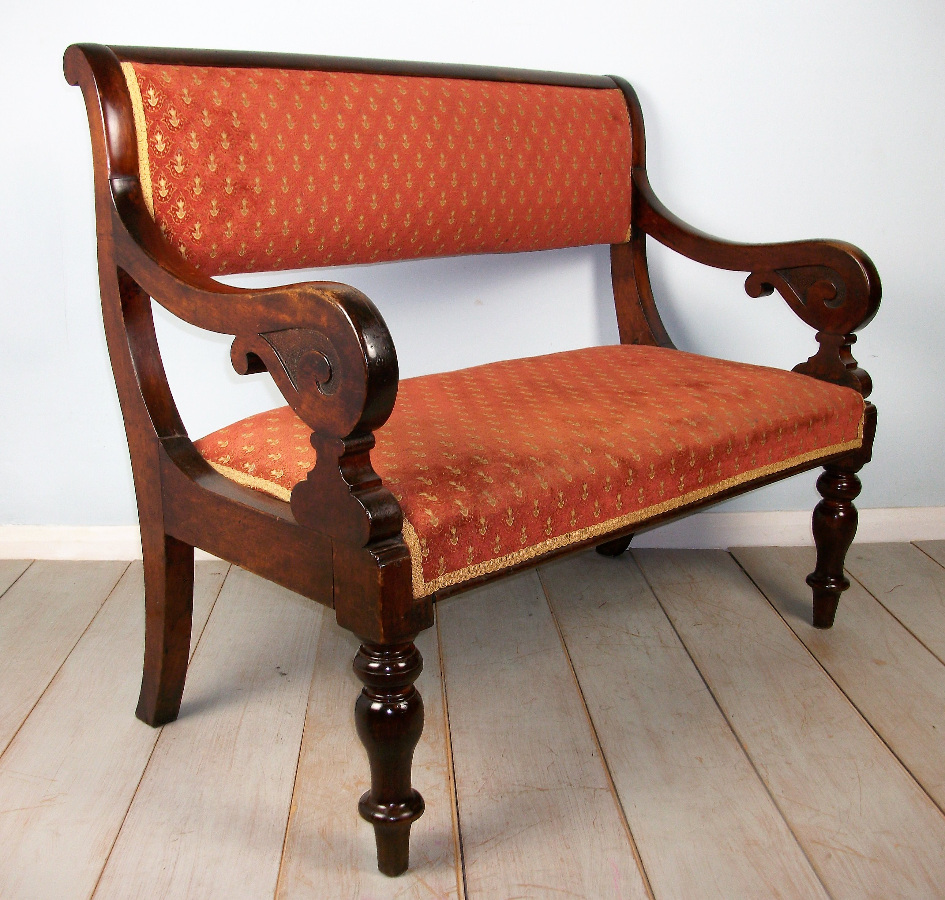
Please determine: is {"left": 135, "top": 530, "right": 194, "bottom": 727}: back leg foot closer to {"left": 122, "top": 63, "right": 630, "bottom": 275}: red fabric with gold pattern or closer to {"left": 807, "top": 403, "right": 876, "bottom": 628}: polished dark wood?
{"left": 122, "top": 63, "right": 630, "bottom": 275}: red fabric with gold pattern

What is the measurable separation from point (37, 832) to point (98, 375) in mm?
1046

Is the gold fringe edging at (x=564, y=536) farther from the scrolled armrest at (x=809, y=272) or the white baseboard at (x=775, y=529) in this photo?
the white baseboard at (x=775, y=529)

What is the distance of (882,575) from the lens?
2215 mm

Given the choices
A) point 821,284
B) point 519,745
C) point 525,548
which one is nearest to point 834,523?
point 821,284

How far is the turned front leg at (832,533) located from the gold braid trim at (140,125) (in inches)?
48.6

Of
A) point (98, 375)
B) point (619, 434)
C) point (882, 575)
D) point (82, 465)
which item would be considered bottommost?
point (882, 575)

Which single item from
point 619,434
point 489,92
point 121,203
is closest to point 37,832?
point 121,203

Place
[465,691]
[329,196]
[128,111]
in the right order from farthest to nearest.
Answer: [465,691]
[329,196]
[128,111]

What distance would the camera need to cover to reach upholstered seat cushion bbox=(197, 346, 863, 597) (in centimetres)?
119

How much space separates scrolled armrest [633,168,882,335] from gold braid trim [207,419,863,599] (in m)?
0.27

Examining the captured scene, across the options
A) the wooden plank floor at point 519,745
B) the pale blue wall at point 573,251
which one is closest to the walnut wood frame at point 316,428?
the wooden plank floor at point 519,745

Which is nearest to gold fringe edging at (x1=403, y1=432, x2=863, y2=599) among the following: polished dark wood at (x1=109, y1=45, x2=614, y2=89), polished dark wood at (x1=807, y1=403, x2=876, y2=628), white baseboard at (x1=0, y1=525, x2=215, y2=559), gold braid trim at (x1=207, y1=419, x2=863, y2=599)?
gold braid trim at (x1=207, y1=419, x2=863, y2=599)

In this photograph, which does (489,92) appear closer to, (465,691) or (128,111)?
(128,111)

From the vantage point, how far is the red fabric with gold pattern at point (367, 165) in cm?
139
